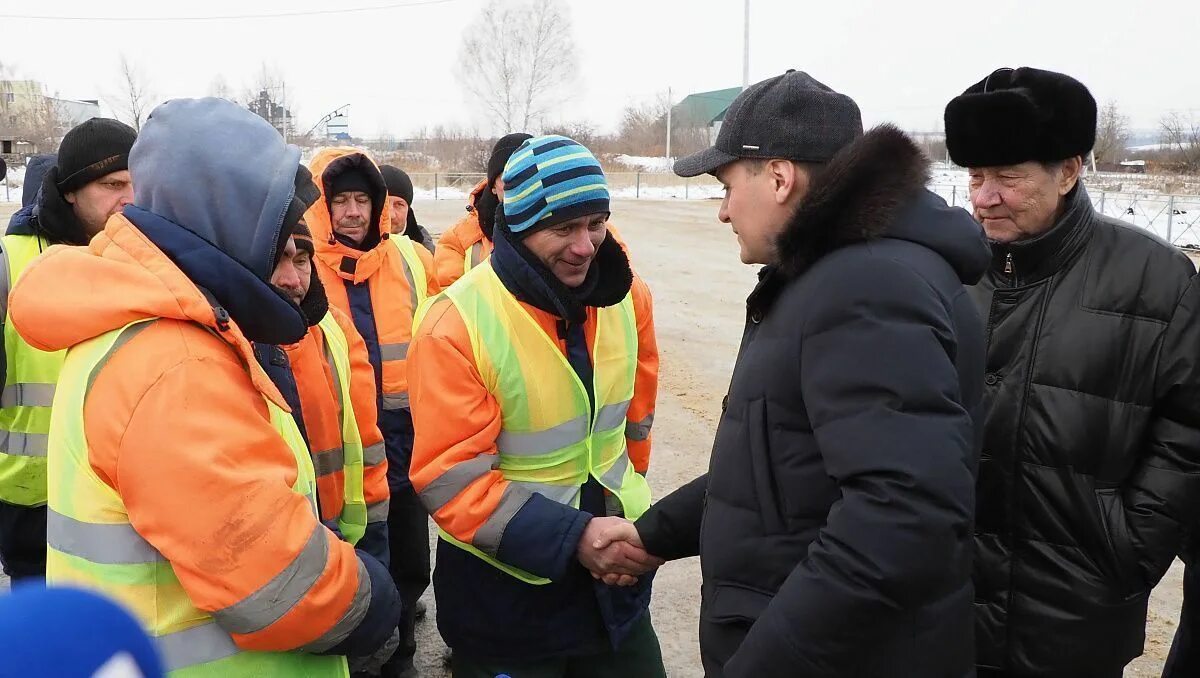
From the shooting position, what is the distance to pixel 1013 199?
2.35 m

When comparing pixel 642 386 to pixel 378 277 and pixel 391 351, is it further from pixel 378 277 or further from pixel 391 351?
pixel 378 277

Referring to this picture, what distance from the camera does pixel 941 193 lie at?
26.0 m

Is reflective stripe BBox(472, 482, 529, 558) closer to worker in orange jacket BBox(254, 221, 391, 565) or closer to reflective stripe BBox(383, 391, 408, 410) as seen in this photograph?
worker in orange jacket BBox(254, 221, 391, 565)

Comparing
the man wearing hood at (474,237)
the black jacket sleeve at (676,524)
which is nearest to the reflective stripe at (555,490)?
the black jacket sleeve at (676,524)

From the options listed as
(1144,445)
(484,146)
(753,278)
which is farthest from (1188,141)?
(1144,445)

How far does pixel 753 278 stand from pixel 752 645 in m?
11.9

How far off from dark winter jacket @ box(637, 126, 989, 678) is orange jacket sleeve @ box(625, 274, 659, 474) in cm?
108

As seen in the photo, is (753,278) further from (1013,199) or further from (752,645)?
(752,645)

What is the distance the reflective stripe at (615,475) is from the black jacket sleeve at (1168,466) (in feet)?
4.25

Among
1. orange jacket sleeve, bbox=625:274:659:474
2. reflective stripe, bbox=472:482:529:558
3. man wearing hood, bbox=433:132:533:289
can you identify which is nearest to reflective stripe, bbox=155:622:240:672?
reflective stripe, bbox=472:482:529:558

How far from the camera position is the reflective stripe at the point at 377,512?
299cm

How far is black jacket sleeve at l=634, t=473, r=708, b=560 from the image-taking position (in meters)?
→ 2.32

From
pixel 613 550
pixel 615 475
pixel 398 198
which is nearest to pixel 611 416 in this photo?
pixel 615 475

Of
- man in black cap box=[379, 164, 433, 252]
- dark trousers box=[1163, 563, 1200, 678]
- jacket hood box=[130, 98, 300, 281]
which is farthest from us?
man in black cap box=[379, 164, 433, 252]
